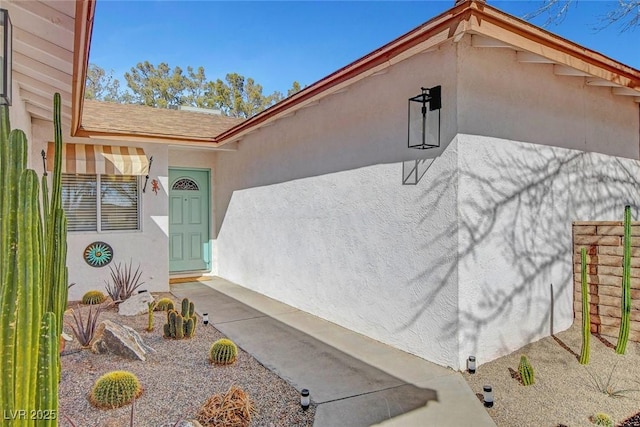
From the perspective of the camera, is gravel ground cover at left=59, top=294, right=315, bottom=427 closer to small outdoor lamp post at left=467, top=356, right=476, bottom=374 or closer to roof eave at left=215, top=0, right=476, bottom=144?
small outdoor lamp post at left=467, top=356, right=476, bottom=374

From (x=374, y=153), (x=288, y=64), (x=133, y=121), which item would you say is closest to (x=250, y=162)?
(x=133, y=121)

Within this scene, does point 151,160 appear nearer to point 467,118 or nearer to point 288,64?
point 467,118

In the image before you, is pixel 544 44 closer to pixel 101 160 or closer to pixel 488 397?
pixel 488 397

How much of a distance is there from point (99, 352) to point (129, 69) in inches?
1495

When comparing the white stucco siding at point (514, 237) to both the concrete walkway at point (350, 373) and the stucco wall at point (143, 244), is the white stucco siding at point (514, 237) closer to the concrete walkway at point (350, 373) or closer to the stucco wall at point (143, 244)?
the concrete walkway at point (350, 373)

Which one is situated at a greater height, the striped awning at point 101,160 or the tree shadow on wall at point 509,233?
the striped awning at point 101,160

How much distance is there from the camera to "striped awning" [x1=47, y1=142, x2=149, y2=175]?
8.35 m

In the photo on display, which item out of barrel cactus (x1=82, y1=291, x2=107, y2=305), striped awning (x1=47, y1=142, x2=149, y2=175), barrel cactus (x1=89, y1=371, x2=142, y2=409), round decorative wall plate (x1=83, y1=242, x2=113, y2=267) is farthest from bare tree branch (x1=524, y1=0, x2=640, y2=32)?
barrel cactus (x1=82, y1=291, x2=107, y2=305)

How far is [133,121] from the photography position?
1049 cm

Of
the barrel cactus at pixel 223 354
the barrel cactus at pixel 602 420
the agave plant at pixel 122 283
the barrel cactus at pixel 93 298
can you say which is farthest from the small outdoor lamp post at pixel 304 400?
the barrel cactus at pixel 93 298

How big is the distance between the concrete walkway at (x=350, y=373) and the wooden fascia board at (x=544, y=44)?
153 inches

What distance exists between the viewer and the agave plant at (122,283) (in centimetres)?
815

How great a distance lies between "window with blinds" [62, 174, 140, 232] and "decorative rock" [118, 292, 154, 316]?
2459mm

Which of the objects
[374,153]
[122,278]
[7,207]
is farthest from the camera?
[122,278]
